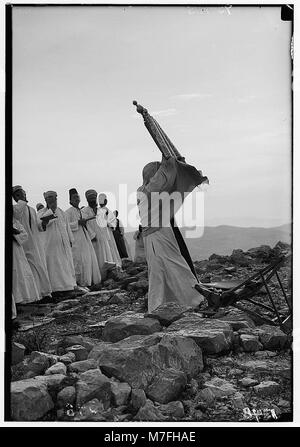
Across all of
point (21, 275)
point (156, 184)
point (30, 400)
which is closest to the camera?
point (30, 400)

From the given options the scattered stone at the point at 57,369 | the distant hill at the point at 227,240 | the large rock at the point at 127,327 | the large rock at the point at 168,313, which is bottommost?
the scattered stone at the point at 57,369

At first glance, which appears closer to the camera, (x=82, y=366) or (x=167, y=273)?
(x=82, y=366)

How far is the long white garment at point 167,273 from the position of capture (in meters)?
4.40

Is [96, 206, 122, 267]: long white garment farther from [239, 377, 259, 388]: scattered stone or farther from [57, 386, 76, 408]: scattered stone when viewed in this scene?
[239, 377, 259, 388]: scattered stone

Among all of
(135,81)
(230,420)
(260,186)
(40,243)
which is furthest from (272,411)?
(135,81)

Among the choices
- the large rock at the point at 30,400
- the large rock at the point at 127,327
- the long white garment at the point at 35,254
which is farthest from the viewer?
the long white garment at the point at 35,254

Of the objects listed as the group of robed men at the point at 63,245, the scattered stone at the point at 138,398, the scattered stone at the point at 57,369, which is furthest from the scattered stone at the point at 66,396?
the group of robed men at the point at 63,245

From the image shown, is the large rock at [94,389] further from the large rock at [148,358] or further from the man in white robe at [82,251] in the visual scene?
the man in white robe at [82,251]

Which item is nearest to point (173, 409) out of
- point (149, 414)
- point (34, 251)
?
point (149, 414)

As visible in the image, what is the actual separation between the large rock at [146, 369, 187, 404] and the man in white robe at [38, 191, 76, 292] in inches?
36.7

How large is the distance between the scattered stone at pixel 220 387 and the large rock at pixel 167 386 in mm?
197

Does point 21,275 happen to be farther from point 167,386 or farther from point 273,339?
point 273,339

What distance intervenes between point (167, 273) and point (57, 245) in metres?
0.84

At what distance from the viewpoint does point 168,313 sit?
436 cm
